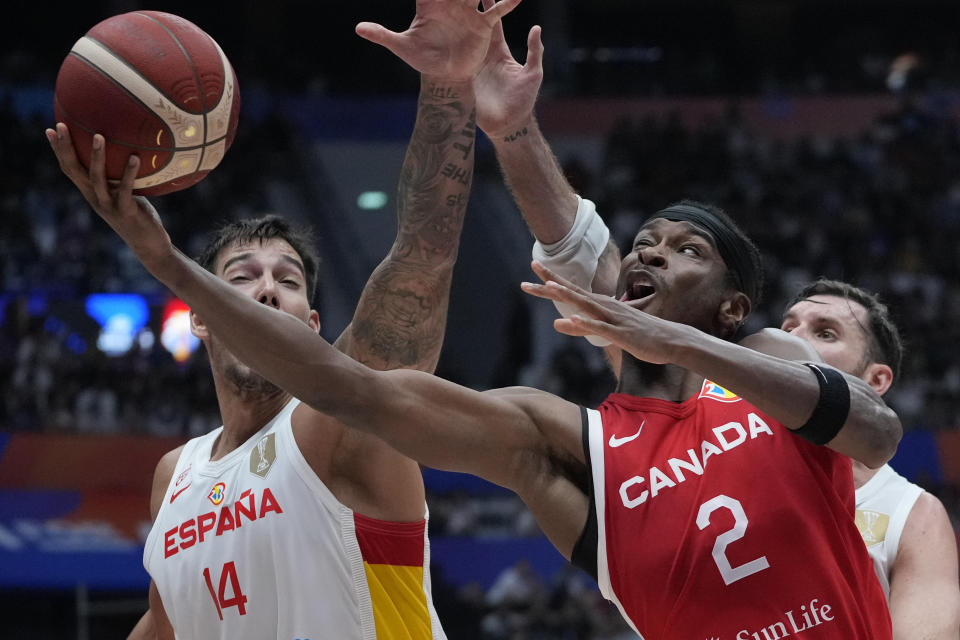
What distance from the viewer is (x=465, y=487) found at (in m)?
12.7

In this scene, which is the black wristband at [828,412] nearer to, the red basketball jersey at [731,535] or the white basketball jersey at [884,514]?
the red basketball jersey at [731,535]

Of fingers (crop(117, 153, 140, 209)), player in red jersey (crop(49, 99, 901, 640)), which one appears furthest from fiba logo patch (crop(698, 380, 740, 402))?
fingers (crop(117, 153, 140, 209))

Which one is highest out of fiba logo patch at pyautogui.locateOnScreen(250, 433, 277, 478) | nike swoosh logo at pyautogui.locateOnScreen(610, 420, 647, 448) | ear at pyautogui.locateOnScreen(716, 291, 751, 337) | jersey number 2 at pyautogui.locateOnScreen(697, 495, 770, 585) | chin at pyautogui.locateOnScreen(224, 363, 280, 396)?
chin at pyautogui.locateOnScreen(224, 363, 280, 396)

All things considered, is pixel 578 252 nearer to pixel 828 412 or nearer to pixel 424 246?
pixel 424 246

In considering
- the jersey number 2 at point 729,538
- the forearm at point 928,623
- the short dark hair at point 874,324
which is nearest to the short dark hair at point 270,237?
the jersey number 2 at point 729,538

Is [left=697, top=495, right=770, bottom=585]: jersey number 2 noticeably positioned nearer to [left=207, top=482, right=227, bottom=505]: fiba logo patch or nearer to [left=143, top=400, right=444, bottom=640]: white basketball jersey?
[left=143, top=400, right=444, bottom=640]: white basketball jersey

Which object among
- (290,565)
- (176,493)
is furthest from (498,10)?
(176,493)

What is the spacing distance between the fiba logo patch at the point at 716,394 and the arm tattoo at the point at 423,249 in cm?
75

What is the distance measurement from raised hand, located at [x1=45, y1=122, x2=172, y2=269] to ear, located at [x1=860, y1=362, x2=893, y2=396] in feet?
9.08

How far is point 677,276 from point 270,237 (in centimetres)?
134

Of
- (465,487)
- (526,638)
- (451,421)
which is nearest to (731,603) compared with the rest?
(451,421)

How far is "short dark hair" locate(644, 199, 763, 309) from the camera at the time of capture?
3418 mm

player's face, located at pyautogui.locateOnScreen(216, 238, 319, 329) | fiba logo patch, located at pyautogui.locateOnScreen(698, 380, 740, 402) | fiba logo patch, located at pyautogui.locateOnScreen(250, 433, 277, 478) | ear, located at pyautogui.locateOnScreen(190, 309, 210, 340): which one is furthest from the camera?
ear, located at pyautogui.locateOnScreen(190, 309, 210, 340)

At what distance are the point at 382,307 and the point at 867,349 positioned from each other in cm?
208
